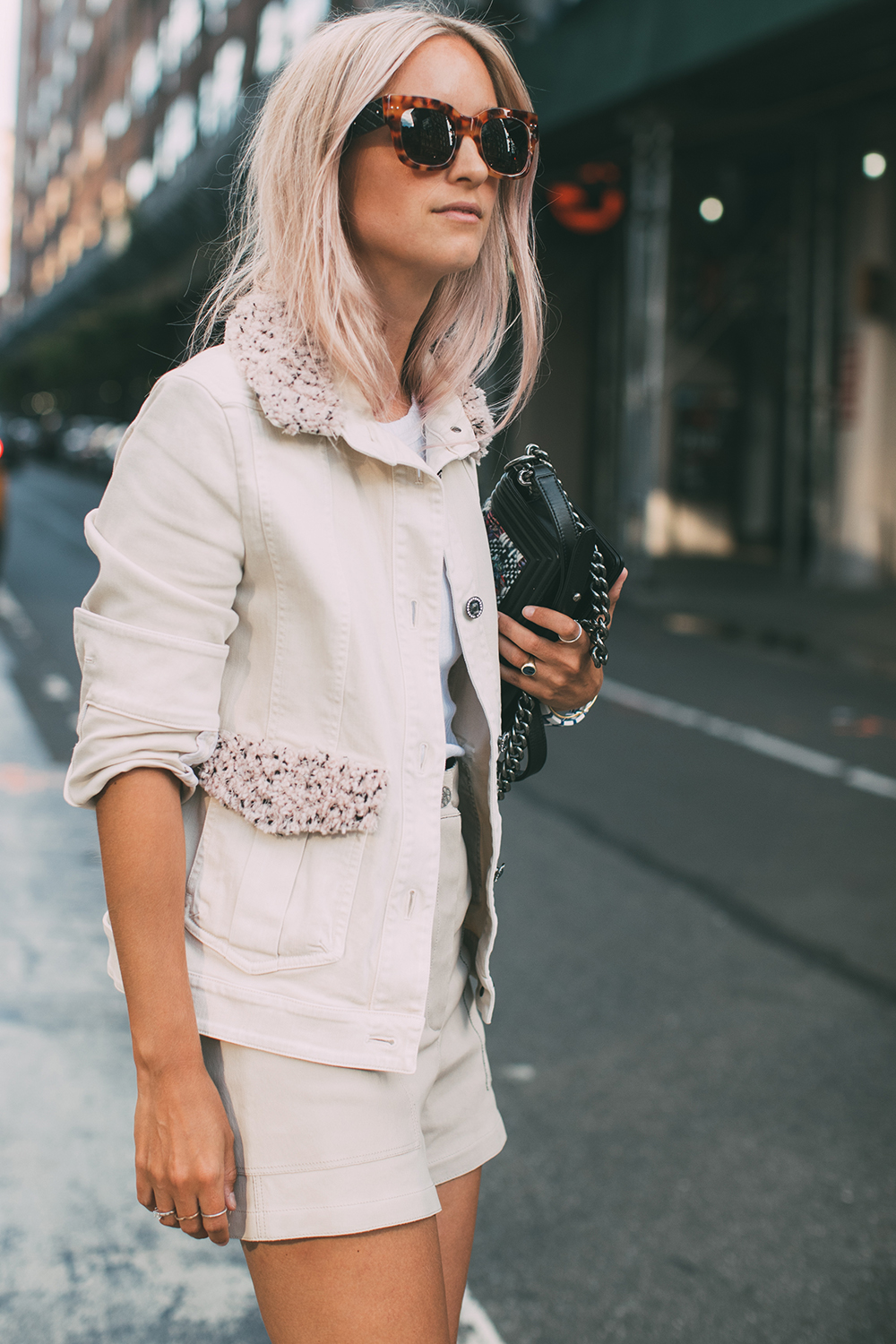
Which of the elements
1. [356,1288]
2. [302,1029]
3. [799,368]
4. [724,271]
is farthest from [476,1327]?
[724,271]

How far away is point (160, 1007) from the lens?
1.47 m

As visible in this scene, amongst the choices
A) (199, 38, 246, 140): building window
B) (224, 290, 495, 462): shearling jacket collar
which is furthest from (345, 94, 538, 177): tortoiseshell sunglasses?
(199, 38, 246, 140): building window

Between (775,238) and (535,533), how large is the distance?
20398mm

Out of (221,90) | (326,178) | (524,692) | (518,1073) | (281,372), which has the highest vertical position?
(221,90)

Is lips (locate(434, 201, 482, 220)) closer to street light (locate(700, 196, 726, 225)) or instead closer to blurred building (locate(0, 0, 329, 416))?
blurred building (locate(0, 0, 329, 416))

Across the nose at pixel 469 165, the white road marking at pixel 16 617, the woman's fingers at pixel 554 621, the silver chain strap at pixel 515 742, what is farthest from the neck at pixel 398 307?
the white road marking at pixel 16 617

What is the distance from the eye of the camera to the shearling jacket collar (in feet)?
5.06

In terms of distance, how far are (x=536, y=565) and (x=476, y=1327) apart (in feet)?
5.58

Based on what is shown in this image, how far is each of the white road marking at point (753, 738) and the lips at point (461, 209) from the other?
579 cm

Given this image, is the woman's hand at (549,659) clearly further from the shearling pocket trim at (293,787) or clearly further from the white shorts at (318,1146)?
the white shorts at (318,1146)

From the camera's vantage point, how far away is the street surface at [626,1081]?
282 centimetres

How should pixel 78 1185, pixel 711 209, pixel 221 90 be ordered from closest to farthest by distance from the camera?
pixel 78 1185 → pixel 711 209 → pixel 221 90

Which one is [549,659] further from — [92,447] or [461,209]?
[92,447]

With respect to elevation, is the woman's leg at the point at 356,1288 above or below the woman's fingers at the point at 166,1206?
below
